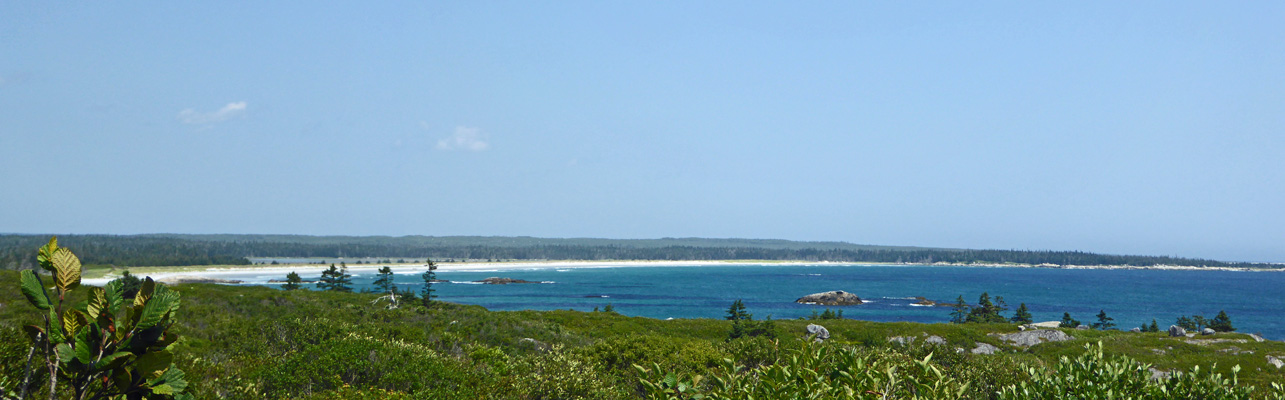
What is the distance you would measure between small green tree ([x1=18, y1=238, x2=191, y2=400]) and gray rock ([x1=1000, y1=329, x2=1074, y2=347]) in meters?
49.2

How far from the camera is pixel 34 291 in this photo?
2.97 meters

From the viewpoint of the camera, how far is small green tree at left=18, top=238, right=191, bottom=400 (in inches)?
126

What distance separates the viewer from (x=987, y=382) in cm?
1331

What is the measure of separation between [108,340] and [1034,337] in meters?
51.8

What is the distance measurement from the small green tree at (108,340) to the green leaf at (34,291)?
0.01 m

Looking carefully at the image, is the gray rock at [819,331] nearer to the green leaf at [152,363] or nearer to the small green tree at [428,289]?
the small green tree at [428,289]

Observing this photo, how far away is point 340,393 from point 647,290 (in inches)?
4733

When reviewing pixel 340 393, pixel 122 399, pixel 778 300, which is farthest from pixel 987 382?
pixel 778 300

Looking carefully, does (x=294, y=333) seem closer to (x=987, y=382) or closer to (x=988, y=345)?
(x=987, y=382)

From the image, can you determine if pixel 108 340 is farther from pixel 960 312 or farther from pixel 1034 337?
pixel 960 312

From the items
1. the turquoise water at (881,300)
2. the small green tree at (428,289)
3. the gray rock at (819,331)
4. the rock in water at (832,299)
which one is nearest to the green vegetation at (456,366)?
the small green tree at (428,289)

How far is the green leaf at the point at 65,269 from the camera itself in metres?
3.01

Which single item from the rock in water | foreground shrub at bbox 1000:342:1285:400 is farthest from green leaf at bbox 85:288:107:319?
the rock in water

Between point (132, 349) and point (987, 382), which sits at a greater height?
point (132, 349)
